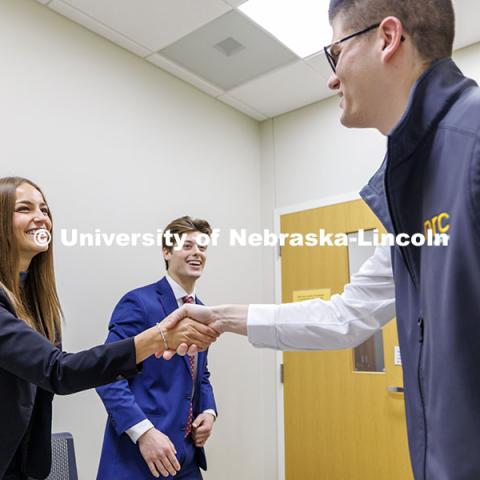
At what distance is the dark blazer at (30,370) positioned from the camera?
139cm

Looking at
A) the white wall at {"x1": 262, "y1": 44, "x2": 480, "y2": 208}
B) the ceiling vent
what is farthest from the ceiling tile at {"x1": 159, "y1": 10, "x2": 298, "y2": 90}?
the white wall at {"x1": 262, "y1": 44, "x2": 480, "y2": 208}

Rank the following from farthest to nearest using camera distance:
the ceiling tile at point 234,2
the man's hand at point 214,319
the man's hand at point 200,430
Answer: the ceiling tile at point 234,2
the man's hand at point 200,430
the man's hand at point 214,319

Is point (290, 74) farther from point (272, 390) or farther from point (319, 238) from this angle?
point (272, 390)

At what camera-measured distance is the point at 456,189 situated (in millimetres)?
745

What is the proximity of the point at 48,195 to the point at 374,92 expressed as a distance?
1.89 meters

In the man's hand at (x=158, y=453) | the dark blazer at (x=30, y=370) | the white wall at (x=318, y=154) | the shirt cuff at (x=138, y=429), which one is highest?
the white wall at (x=318, y=154)

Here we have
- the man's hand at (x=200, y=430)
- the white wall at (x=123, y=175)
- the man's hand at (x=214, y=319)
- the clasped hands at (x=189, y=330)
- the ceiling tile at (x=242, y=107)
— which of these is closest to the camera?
the man's hand at (x=214, y=319)

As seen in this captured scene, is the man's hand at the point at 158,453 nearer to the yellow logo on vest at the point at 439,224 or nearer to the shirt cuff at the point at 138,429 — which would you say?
the shirt cuff at the point at 138,429

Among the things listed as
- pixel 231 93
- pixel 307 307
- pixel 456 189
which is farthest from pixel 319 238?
pixel 456 189

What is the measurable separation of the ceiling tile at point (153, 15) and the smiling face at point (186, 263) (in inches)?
48.1

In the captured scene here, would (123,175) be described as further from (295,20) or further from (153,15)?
(295,20)

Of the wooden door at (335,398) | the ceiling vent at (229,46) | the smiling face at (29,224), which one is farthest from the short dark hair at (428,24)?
the wooden door at (335,398)

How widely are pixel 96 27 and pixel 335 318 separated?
2.27 metres

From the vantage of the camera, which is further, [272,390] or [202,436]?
[272,390]
